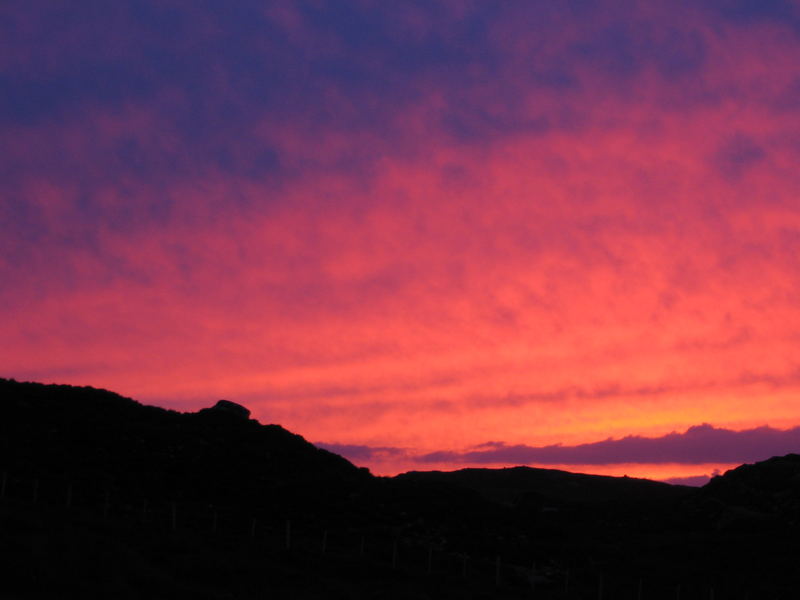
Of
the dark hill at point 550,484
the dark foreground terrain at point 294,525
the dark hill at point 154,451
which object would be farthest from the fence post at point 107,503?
the dark hill at point 550,484

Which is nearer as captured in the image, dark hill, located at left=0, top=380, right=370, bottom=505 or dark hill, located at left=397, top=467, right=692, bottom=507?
dark hill, located at left=0, top=380, right=370, bottom=505

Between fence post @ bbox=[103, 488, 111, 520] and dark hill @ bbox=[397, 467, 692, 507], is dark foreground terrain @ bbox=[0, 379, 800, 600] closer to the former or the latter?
fence post @ bbox=[103, 488, 111, 520]

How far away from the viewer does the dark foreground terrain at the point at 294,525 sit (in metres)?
30.1

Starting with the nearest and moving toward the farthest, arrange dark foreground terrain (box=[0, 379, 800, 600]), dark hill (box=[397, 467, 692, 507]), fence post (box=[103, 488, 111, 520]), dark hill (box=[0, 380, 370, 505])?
dark foreground terrain (box=[0, 379, 800, 600]) < fence post (box=[103, 488, 111, 520]) < dark hill (box=[0, 380, 370, 505]) < dark hill (box=[397, 467, 692, 507])

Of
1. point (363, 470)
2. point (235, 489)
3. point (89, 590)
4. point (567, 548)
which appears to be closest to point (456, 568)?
point (567, 548)

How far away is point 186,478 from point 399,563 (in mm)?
23507

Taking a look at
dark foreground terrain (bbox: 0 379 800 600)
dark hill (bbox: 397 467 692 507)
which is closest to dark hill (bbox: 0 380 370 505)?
dark foreground terrain (bbox: 0 379 800 600)

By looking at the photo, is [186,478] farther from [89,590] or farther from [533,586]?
[89,590]

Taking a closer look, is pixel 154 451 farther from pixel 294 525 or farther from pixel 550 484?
pixel 550 484

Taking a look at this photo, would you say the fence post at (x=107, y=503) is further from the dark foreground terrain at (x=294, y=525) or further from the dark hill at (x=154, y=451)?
the dark hill at (x=154, y=451)

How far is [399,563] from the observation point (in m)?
45.6

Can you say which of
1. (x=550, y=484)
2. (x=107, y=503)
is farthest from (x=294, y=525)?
(x=550, y=484)

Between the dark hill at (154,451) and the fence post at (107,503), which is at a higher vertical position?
the dark hill at (154,451)

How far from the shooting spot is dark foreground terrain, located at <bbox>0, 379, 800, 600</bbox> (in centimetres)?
3009
